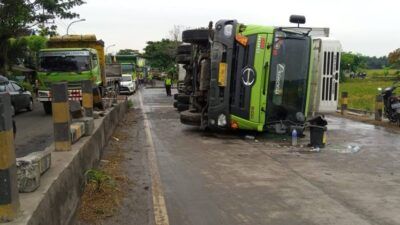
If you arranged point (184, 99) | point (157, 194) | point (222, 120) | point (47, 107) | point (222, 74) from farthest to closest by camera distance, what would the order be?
point (47, 107) < point (184, 99) < point (222, 120) < point (222, 74) < point (157, 194)

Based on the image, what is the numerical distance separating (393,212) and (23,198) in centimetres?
420

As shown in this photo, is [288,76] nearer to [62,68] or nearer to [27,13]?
[62,68]

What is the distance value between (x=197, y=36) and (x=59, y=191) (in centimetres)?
1041

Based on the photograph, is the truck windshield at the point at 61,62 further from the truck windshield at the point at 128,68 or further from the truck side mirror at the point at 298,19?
the truck windshield at the point at 128,68

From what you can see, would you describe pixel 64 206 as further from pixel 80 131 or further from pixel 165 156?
pixel 165 156

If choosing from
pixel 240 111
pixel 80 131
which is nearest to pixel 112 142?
pixel 240 111

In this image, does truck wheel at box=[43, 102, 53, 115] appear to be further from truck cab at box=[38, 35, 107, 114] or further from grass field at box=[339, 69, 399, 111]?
grass field at box=[339, 69, 399, 111]

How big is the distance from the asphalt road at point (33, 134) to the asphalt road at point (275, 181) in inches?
103

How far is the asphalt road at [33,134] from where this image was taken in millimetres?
11250

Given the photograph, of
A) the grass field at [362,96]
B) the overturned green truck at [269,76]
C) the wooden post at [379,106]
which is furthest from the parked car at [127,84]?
the overturned green truck at [269,76]

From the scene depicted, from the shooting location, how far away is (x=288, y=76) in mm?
12492

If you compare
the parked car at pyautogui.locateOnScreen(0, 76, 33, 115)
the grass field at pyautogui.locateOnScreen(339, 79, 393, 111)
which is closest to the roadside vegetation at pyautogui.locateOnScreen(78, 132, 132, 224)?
the parked car at pyautogui.locateOnScreen(0, 76, 33, 115)

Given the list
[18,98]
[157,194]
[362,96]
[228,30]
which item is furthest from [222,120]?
[362,96]

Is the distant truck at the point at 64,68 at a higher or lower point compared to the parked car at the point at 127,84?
higher
